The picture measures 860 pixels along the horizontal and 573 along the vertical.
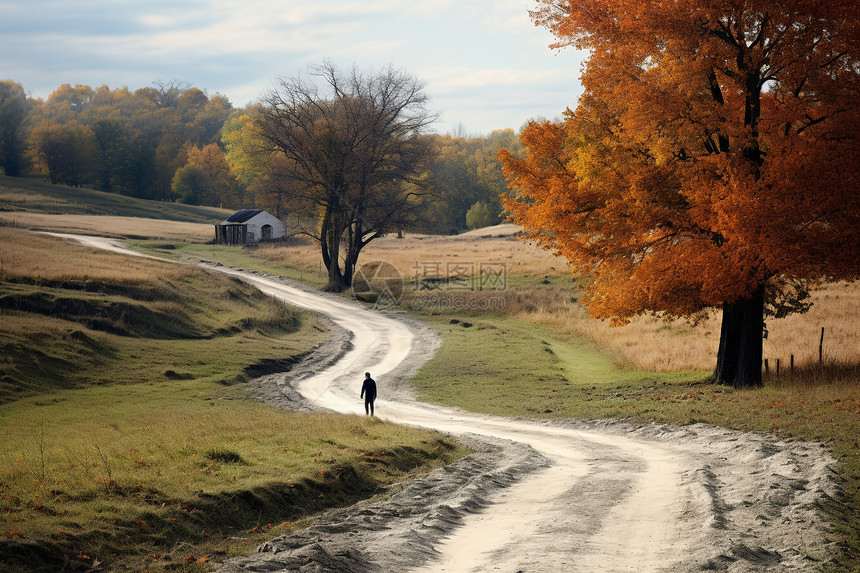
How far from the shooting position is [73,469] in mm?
11844

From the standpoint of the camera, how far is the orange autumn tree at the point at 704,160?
18.2 m

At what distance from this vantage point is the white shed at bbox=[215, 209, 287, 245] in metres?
86.6

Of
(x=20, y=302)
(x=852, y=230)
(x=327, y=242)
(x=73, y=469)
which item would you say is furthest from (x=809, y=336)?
(x=327, y=242)

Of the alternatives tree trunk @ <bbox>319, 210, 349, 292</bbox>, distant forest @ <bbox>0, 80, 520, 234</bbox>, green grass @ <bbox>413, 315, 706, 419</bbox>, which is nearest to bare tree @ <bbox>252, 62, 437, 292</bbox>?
tree trunk @ <bbox>319, 210, 349, 292</bbox>

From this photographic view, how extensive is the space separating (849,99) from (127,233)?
79.8 m

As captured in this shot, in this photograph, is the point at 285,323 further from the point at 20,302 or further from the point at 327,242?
the point at 327,242

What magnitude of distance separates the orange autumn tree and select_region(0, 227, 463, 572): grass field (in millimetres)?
8519

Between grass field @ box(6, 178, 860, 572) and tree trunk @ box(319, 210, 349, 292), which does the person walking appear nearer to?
grass field @ box(6, 178, 860, 572)

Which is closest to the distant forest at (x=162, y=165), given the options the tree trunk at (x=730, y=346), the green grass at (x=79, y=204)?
the green grass at (x=79, y=204)

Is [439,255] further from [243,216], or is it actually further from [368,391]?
[368,391]

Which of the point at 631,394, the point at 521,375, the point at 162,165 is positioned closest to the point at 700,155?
the point at 631,394

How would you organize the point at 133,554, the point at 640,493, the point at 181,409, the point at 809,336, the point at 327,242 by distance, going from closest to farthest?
the point at 133,554
the point at 640,493
the point at 181,409
the point at 809,336
the point at 327,242

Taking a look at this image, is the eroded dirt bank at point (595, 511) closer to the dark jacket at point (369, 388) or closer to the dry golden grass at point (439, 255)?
the dark jacket at point (369, 388)

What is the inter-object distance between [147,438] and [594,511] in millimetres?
9672
